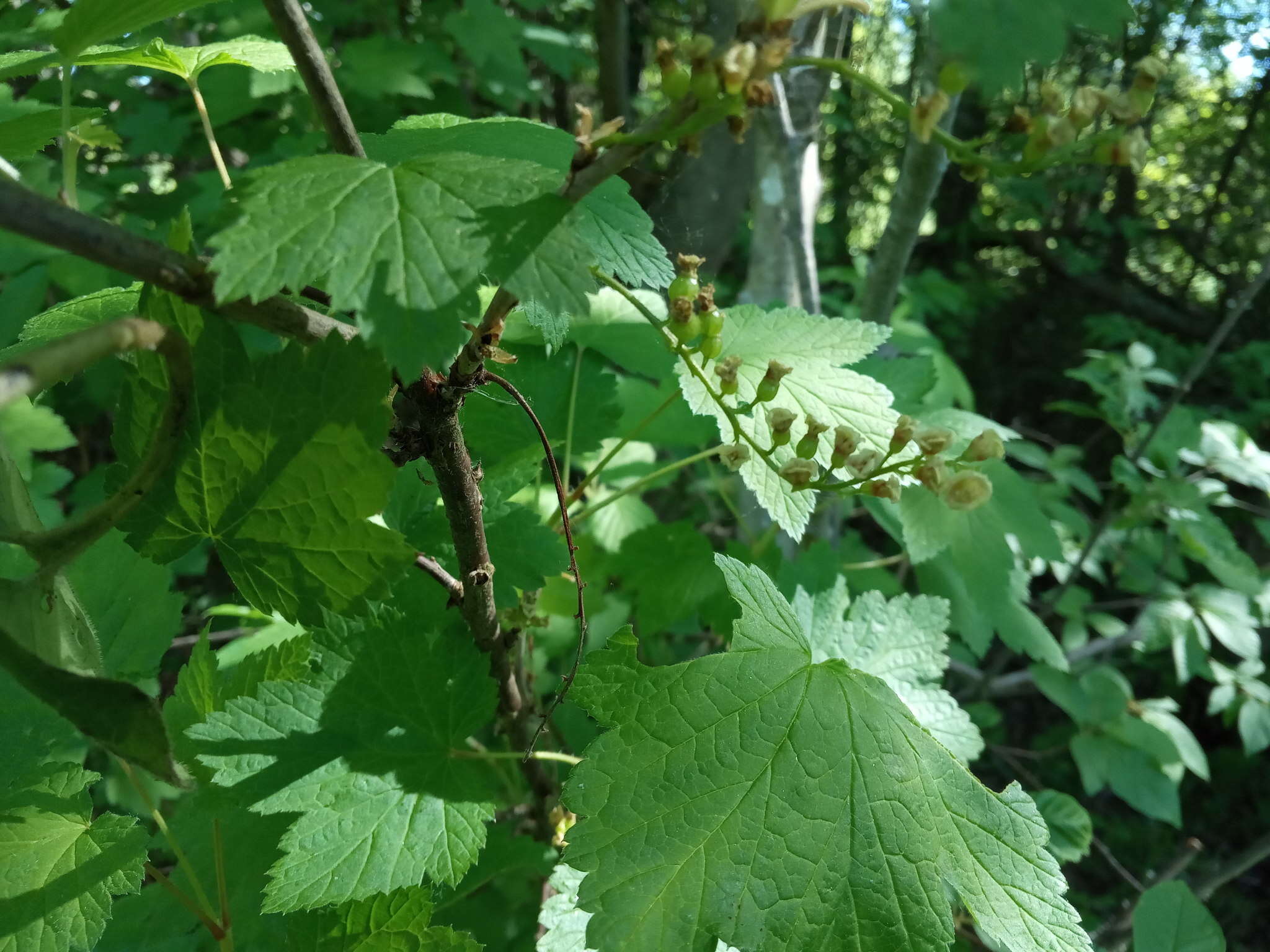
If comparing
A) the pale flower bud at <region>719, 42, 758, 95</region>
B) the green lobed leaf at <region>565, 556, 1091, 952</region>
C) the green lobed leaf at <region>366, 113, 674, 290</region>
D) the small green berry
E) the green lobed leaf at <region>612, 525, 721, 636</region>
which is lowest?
the green lobed leaf at <region>612, 525, 721, 636</region>

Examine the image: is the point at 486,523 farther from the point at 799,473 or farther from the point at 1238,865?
the point at 1238,865

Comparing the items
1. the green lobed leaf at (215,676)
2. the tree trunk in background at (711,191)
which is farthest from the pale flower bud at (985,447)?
the tree trunk in background at (711,191)

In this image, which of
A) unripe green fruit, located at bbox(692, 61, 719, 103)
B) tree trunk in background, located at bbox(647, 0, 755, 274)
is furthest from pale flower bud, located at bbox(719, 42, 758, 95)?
tree trunk in background, located at bbox(647, 0, 755, 274)

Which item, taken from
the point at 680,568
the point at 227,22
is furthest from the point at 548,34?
the point at 680,568

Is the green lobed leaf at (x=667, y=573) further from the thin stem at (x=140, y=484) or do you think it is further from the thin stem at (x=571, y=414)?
the thin stem at (x=140, y=484)

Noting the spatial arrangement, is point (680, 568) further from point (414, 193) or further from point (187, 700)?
point (414, 193)

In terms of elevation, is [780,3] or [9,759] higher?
[780,3]

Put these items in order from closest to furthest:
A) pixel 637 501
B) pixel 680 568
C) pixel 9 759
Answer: pixel 9 759, pixel 680 568, pixel 637 501

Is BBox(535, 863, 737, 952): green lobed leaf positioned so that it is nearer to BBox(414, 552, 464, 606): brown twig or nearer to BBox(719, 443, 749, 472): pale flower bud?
BBox(414, 552, 464, 606): brown twig
